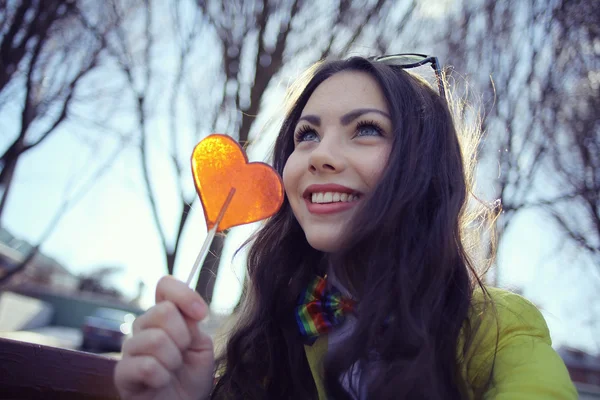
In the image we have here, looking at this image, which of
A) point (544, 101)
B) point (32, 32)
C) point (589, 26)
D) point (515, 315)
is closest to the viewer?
point (515, 315)

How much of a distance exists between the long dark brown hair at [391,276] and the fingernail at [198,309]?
0.43m

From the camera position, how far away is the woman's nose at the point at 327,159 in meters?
1.42

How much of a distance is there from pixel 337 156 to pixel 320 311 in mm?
493

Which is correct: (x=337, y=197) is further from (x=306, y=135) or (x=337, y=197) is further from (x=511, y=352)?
(x=511, y=352)

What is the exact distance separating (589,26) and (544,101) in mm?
858

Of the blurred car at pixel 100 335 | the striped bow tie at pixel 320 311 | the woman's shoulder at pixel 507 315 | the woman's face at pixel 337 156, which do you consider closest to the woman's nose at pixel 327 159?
the woman's face at pixel 337 156

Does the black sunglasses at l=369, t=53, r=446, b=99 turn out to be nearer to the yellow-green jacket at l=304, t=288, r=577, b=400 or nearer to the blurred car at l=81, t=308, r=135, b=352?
the yellow-green jacket at l=304, t=288, r=577, b=400

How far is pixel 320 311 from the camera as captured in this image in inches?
60.5

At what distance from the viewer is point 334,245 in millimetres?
1424

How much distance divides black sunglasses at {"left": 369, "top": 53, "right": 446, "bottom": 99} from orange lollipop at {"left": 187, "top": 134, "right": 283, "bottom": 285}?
0.69 m

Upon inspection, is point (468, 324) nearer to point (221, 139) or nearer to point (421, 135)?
point (421, 135)

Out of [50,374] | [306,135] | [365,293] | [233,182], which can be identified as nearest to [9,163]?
[50,374]

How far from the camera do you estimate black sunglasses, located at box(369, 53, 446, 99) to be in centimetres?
174

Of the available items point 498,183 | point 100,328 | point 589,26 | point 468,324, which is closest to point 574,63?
point 589,26
